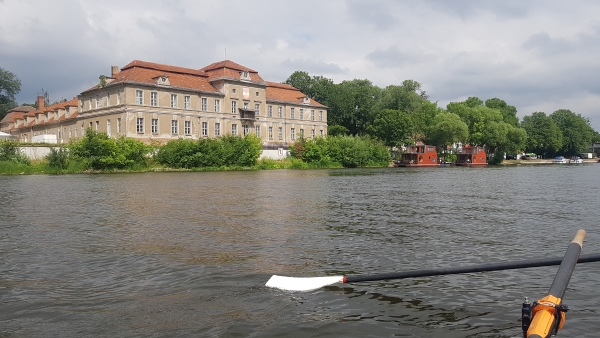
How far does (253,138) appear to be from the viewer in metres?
63.1

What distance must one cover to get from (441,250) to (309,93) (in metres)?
94.0

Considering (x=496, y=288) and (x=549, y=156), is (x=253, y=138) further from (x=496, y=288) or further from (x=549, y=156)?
(x=549, y=156)

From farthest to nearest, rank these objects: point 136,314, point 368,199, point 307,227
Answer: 1. point 368,199
2. point 307,227
3. point 136,314

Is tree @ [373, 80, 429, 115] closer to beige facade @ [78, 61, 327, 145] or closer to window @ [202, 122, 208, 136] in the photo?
beige facade @ [78, 61, 327, 145]

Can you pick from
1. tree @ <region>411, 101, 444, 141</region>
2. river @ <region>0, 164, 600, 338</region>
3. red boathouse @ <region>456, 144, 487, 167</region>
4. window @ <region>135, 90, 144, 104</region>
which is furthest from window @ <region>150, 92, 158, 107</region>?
river @ <region>0, 164, 600, 338</region>

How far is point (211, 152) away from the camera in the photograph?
195 ft

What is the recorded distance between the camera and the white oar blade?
21.9 ft

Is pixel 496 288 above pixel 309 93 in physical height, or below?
below

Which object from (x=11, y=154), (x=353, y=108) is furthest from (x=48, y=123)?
(x=353, y=108)

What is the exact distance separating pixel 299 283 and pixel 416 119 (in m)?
81.1

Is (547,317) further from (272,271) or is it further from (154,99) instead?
(154,99)

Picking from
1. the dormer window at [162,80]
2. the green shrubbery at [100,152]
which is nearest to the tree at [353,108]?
the dormer window at [162,80]

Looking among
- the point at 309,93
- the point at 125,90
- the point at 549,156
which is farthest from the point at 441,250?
the point at 549,156

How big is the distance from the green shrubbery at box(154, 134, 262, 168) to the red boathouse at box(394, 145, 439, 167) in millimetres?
26264
